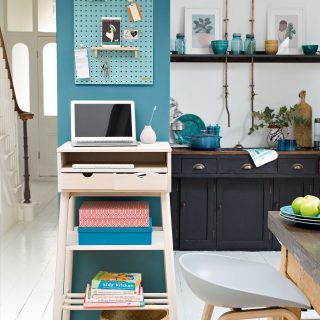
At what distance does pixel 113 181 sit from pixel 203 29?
291 cm

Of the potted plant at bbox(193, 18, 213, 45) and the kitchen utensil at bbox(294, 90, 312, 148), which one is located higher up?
the potted plant at bbox(193, 18, 213, 45)

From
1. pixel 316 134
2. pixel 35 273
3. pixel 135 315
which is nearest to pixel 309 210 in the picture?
pixel 135 315

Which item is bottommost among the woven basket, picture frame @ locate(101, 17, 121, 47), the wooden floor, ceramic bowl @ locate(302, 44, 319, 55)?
the wooden floor

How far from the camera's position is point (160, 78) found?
314cm

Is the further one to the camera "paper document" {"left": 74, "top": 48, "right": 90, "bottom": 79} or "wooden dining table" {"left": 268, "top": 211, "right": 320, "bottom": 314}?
Answer: "paper document" {"left": 74, "top": 48, "right": 90, "bottom": 79}

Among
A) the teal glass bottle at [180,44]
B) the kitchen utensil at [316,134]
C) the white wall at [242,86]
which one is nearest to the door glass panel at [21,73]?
the white wall at [242,86]

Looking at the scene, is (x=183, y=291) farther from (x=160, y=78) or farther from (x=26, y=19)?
(x=26, y=19)

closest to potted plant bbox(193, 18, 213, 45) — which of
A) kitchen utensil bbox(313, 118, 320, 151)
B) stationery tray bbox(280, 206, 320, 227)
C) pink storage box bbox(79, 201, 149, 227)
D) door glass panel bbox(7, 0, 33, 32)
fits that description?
kitchen utensil bbox(313, 118, 320, 151)

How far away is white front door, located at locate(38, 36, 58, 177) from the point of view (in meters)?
8.56

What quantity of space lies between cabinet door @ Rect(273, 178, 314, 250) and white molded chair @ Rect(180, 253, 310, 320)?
2730 mm

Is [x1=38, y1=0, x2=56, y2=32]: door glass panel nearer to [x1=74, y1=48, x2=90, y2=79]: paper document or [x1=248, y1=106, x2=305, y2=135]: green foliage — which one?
[x1=248, y1=106, x2=305, y2=135]: green foliage

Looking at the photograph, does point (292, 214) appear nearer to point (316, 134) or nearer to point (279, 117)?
point (316, 134)

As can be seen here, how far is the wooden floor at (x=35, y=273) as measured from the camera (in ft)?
11.9

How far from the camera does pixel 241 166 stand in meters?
4.91
